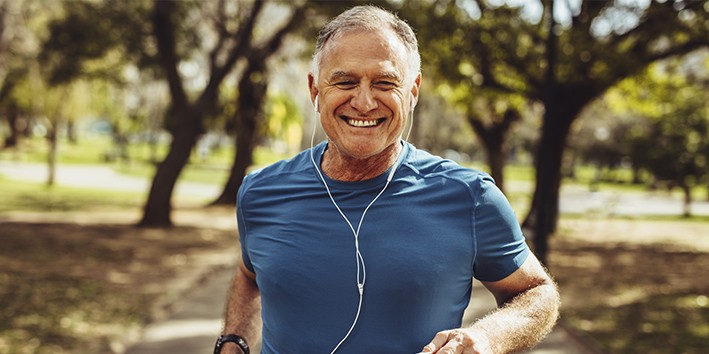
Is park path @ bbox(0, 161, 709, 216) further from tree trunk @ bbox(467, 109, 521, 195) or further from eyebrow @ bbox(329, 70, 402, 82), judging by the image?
eyebrow @ bbox(329, 70, 402, 82)

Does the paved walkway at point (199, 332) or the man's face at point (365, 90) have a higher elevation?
the man's face at point (365, 90)

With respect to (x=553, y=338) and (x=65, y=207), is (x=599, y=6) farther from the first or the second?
(x=65, y=207)

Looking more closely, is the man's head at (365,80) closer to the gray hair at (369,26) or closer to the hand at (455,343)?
the gray hair at (369,26)

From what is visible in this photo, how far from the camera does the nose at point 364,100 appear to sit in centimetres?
197

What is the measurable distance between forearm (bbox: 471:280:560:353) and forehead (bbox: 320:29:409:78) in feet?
2.18

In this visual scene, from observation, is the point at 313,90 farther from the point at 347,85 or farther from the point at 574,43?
the point at 574,43

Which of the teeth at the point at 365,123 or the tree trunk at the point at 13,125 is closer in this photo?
the teeth at the point at 365,123

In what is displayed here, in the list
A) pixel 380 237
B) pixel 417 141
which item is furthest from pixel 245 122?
pixel 380 237

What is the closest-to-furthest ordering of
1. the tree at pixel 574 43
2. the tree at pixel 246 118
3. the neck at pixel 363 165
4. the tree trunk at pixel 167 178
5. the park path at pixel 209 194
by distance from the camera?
the neck at pixel 363 165 < the tree at pixel 574 43 < the tree trunk at pixel 167 178 < the tree at pixel 246 118 < the park path at pixel 209 194

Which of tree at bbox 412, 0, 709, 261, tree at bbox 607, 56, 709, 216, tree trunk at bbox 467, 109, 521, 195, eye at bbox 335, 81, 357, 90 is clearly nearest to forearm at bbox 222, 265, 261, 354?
eye at bbox 335, 81, 357, 90

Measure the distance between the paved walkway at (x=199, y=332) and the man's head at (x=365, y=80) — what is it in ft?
17.1

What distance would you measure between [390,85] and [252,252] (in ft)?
2.05

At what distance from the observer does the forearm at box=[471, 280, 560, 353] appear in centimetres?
183

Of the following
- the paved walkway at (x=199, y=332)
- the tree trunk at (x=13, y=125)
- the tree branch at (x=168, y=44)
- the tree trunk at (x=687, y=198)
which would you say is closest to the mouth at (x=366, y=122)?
the paved walkway at (x=199, y=332)
